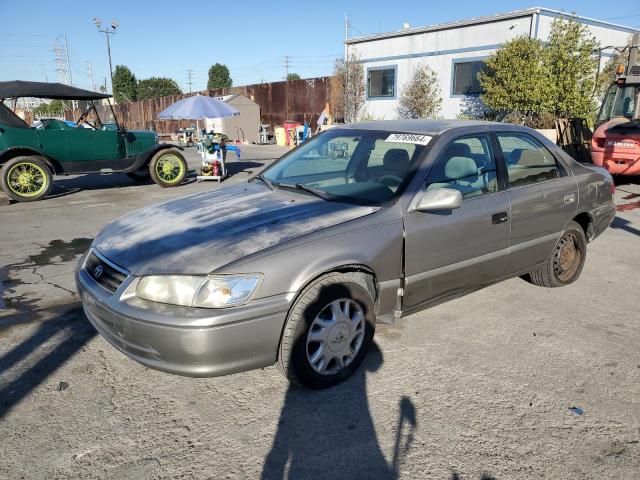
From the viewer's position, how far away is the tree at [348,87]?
24250mm

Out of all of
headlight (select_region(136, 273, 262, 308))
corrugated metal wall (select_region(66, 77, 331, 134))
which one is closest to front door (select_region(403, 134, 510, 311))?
headlight (select_region(136, 273, 262, 308))

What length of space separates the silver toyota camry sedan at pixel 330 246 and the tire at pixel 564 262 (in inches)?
1.1

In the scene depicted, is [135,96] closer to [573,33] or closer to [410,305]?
[573,33]

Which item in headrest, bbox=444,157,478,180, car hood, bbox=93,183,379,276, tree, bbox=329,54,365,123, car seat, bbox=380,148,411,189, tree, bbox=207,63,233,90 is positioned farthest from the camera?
tree, bbox=207,63,233,90

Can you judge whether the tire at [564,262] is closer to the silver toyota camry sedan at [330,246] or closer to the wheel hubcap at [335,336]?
the silver toyota camry sedan at [330,246]

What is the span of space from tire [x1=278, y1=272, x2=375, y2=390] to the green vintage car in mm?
8695

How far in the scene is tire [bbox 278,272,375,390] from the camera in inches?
104

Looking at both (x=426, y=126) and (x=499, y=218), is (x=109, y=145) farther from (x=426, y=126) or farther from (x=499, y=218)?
(x=499, y=218)

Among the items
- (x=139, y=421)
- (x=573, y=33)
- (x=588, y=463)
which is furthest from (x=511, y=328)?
(x=573, y=33)

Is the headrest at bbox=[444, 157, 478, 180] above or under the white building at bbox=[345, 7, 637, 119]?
under

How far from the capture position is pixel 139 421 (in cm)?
258

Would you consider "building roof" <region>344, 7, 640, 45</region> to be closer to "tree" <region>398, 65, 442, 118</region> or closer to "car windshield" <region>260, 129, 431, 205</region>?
"tree" <region>398, 65, 442, 118</region>

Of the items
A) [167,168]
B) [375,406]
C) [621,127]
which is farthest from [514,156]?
[167,168]

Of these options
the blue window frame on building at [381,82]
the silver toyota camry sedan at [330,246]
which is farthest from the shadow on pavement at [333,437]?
the blue window frame on building at [381,82]
